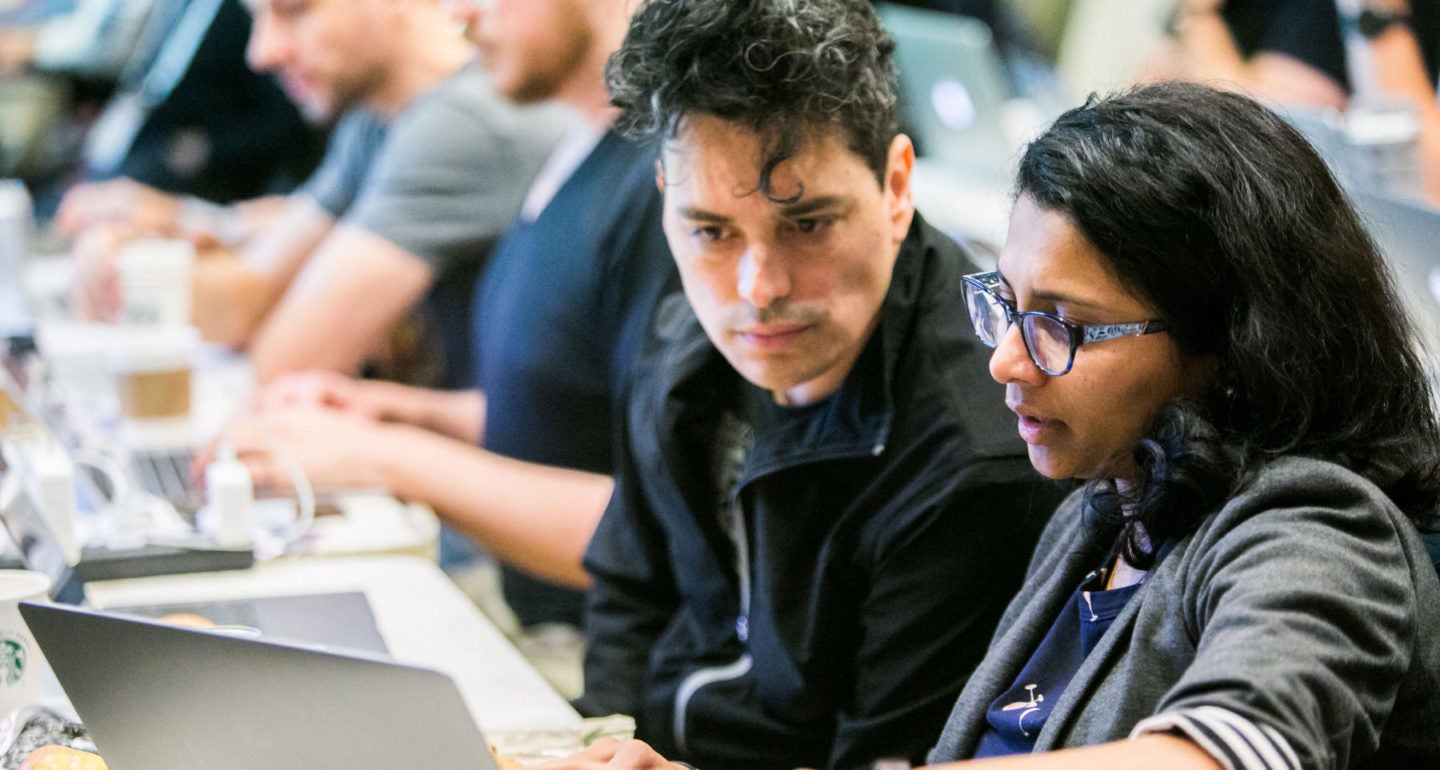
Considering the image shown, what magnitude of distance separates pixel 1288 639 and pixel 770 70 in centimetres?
70

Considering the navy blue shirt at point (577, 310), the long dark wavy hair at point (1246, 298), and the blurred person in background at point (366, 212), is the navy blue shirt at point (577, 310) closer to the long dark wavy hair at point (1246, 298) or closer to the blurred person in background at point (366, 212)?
the blurred person in background at point (366, 212)

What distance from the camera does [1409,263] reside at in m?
1.84

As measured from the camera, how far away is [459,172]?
2688mm

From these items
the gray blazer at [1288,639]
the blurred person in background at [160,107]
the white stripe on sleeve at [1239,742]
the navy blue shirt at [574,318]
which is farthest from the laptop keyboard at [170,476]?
the blurred person in background at [160,107]

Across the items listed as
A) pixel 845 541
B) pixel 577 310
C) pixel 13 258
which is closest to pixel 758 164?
pixel 845 541

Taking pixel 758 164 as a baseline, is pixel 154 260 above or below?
below

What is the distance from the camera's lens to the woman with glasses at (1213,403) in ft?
2.88

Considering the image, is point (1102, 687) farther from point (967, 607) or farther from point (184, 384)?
point (184, 384)

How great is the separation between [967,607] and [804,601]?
0.18 meters

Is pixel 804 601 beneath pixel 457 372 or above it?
above

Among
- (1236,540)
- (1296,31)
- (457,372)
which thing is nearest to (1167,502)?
(1236,540)

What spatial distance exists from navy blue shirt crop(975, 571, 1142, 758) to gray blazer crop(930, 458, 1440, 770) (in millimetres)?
63

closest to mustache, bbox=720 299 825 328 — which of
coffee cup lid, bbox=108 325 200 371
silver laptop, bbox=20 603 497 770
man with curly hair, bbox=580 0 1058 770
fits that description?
man with curly hair, bbox=580 0 1058 770

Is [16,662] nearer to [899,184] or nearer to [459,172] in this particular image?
[899,184]
